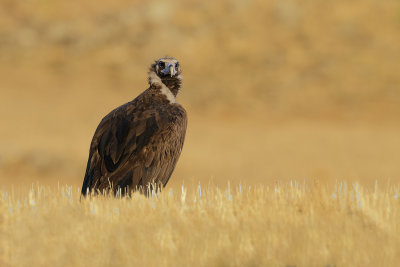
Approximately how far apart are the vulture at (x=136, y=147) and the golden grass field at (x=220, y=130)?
0.32 meters

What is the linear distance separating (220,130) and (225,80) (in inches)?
242

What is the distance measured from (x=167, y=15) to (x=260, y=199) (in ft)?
102

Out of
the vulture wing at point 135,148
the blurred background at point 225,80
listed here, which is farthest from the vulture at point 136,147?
the blurred background at point 225,80

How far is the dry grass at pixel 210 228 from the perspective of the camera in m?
5.83

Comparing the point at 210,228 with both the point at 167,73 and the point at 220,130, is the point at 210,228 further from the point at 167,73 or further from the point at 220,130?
the point at 220,130

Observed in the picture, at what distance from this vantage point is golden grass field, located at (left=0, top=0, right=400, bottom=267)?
20.1ft

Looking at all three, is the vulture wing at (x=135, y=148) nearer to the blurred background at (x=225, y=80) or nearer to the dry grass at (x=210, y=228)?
the dry grass at (x=210, y=228)

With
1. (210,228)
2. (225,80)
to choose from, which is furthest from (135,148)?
(225,80)

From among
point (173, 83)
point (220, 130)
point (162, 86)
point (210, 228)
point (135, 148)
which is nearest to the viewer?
point (210, 228)

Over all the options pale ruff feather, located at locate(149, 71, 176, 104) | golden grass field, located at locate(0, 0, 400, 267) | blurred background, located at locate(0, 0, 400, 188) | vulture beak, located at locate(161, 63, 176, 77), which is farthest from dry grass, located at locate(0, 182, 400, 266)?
blurred background, located at locate(0, 0, 400, 188)

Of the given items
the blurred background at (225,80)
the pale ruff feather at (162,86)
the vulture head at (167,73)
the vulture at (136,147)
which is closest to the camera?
the vulture at (136,147)

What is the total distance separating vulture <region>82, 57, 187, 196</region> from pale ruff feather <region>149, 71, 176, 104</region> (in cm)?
12

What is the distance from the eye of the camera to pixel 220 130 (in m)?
27.6

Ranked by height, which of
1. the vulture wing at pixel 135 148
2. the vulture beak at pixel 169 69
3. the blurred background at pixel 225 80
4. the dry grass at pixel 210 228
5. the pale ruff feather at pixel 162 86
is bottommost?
the dry grass at pixel 210 228
